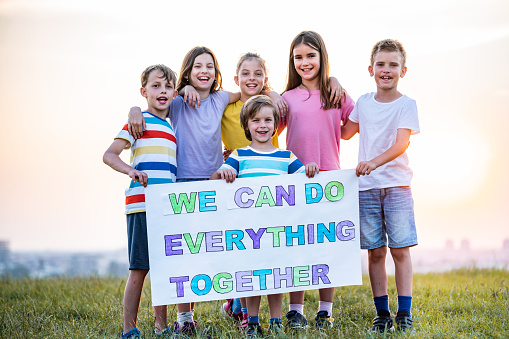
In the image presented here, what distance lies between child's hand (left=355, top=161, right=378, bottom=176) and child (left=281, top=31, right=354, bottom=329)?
46 centimetres

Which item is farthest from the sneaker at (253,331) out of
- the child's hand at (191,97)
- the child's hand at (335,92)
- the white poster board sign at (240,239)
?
the child's hand at (335,92)

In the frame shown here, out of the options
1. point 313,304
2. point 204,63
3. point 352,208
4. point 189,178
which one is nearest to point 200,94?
point 204,63

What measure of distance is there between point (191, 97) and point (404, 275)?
8.01 feet

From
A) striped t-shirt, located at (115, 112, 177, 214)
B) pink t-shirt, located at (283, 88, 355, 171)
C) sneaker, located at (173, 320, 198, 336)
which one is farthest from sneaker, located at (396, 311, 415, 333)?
striped t-shirt, located at (115, 112, 177, 214)

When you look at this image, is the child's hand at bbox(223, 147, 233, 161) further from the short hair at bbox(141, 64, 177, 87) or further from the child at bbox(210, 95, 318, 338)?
the short hair at bbox(141, 64, 177, 87)

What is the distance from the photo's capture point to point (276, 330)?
13.5ft

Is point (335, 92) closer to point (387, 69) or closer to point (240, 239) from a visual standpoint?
point (387, 69)

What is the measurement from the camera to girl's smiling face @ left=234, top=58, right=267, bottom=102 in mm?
4750

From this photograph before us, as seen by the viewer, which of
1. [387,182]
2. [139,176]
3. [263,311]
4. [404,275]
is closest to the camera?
[139,176]

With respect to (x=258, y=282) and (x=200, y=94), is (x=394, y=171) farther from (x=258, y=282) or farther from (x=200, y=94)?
(x=200, y=94)

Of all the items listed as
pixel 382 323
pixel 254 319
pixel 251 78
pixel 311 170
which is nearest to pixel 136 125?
pixel 251 78

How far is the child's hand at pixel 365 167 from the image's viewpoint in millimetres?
4137

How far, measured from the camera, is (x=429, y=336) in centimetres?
400

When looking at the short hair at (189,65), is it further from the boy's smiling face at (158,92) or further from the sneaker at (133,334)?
the sneaker at (133,334)
